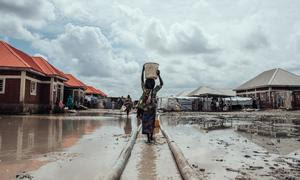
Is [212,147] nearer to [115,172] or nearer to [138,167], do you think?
[138,167]

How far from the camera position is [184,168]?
16.1 ft

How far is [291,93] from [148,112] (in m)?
38.0

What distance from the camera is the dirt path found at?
195 inches

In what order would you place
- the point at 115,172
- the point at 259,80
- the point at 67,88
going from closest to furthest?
the point at 115,172 < the point at 67,88 < the point at 259,80

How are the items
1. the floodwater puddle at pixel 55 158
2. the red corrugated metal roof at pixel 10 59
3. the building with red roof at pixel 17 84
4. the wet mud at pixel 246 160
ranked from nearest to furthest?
the floodwater puddle at pixel 55 158, the wet mud at pixel 246 160, the building with red roof at pixel 17 84, the red corrugated metal roof at pixel 10 59

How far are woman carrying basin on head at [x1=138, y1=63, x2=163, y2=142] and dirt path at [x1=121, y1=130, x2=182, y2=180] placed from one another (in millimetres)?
778

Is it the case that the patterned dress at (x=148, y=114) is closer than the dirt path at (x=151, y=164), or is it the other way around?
the dirt path at (x=151, y=164)

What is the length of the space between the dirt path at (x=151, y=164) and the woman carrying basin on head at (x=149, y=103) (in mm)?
778

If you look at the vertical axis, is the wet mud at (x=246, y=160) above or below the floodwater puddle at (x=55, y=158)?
below

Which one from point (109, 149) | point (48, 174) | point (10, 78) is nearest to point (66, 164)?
point (48, 174)

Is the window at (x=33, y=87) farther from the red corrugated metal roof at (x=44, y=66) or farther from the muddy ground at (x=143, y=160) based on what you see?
the muddy ground at (x=143, y=160)

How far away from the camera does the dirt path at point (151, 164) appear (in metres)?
4.95

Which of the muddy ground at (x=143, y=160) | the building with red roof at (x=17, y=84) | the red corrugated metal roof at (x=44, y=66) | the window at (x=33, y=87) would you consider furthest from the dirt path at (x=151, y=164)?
the red corrugated metal roof at (x=44, y=66)

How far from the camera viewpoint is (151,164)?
229 inches
